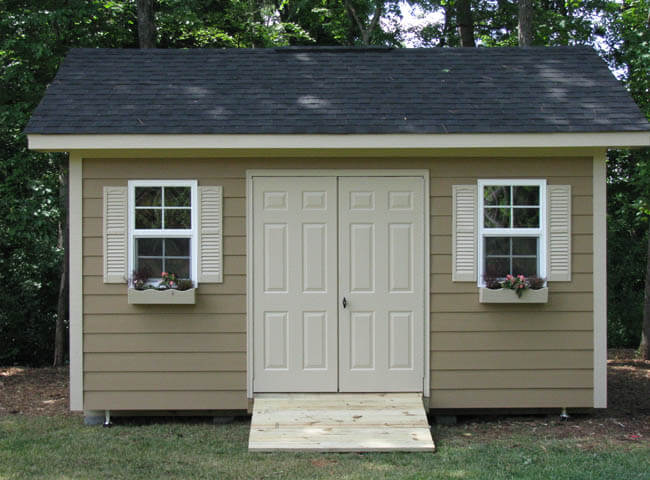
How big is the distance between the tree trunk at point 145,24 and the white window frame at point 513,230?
628 cm

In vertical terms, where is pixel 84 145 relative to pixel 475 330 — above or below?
above

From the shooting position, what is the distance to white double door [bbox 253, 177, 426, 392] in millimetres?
6516

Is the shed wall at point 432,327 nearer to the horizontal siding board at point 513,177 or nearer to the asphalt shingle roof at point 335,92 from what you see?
the horizontal siding board at point 513,177

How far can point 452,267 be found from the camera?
21.3 feet

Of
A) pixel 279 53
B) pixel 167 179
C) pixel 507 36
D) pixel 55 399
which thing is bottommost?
pixel 55 399

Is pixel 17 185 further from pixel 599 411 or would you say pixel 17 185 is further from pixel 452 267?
pixel 599 411

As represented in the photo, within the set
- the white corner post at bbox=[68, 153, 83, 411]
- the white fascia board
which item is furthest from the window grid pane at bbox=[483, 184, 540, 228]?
the white corner post at bbox=[68, 153, 83, 411]

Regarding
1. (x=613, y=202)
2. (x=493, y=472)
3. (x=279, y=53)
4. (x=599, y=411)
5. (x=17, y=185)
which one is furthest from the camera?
(x=613, y=202)

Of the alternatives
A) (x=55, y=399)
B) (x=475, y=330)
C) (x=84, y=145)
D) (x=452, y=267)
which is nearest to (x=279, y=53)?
(x=84, y=145)

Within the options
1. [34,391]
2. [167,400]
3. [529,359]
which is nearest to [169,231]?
[167,400]

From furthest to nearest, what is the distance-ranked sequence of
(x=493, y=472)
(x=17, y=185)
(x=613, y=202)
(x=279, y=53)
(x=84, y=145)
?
1. (x=613, y=202)
2. (x=17, y=185)
3. (x=279, y=53)
4. (x=84, y=145)
5. (x=493, y=472)

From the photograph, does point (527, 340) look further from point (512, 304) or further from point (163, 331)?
point (163, 331)

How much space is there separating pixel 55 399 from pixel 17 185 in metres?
2.83

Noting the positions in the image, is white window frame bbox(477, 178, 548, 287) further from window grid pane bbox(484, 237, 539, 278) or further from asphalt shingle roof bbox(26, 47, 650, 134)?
asphalt shingle roof bbox(26, 47, 650, 134)
